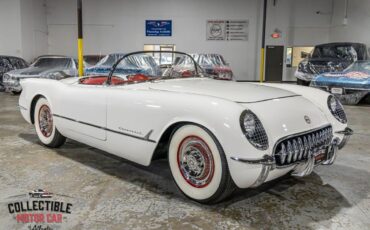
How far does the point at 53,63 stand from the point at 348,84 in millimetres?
7972

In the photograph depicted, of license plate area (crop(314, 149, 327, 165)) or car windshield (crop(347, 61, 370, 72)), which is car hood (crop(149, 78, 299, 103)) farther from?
car windshield (crop(347, 61, 370, 72))

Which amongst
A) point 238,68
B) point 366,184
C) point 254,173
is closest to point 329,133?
point 366,184

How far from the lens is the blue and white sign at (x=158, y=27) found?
14.6 meters

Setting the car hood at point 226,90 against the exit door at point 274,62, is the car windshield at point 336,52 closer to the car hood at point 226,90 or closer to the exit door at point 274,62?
the exit door at point 274,62

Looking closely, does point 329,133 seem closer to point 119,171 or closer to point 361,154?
point 361,154

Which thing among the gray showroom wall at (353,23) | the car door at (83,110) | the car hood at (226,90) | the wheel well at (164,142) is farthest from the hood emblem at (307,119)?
the gray showroom wall at (353,23)

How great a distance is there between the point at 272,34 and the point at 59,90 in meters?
12.8

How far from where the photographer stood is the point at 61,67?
962 cm

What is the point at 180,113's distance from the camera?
A: 229cm

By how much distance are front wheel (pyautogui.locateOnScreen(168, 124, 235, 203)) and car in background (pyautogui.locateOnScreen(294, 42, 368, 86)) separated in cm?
810

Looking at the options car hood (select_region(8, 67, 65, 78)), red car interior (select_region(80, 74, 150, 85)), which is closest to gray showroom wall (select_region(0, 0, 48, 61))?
car hood (select_region(8, 67, 65, 78))

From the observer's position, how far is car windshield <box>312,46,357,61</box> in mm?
9648

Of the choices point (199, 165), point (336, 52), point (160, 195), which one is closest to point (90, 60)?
point (336, 52)

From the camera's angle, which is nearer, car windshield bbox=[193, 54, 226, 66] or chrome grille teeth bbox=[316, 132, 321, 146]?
chrome grille teeth bbox=[316, 132, 321, 146]
